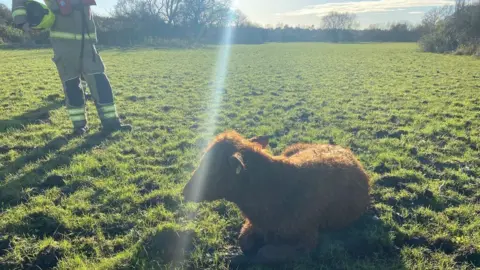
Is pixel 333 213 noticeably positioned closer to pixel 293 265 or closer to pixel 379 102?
pixel 293 265

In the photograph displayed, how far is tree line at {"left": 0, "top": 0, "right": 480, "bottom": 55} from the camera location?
40.6 m

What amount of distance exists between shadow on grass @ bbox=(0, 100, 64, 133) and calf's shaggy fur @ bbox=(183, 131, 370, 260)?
6.65m

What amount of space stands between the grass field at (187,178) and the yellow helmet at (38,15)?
2.50 metres

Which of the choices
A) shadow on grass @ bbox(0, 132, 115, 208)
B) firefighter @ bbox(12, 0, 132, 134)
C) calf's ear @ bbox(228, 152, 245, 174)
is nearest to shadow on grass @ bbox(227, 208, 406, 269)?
calf's ear @ bbox(228, 152, 245, 174)

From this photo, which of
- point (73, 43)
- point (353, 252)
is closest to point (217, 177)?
point (353, 252)

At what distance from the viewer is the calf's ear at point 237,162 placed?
12.2 feet

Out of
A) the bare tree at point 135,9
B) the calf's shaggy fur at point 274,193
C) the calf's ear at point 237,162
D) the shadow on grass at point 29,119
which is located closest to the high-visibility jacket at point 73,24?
the shadow on grass at point 29,119

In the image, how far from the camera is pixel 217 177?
4059 mm

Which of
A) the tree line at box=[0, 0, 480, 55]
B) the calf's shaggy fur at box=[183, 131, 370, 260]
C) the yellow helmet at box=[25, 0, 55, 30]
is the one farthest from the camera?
the tree line at box=[0, 0, 480, 55]

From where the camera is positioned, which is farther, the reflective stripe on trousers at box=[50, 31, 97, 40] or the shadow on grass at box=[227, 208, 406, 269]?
the reflective stripe on trousers at box=[50, 31, 97, 40]

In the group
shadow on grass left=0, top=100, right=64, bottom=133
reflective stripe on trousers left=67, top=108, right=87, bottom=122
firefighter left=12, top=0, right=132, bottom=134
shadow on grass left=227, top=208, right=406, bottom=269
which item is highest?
firefighter left=12, top=0, right=132, bottom=134

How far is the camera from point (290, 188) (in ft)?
13.3

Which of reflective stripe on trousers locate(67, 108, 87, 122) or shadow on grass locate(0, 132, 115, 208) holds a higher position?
reflective stripe on trousers locate(67, 108, 87, 122)

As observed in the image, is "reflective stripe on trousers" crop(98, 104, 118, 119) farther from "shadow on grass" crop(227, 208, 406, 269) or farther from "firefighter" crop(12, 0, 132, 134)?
"shadow on grass" crop(227, 208, 406, 269)
